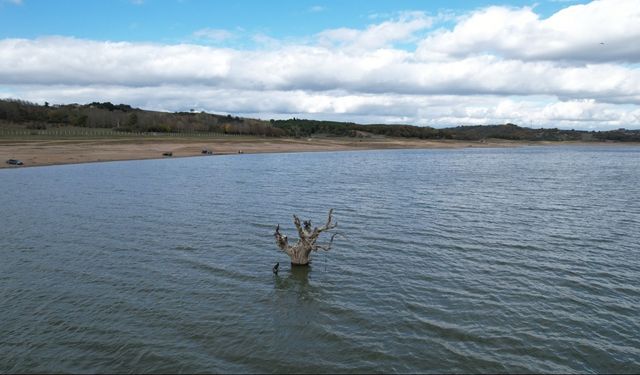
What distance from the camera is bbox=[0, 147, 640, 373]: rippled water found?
39.0 feet

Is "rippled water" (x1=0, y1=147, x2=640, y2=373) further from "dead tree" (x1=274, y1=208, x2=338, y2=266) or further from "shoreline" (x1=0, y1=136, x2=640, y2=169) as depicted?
"shoreline" (x1=0, y1=136, x2=640, y2=169)

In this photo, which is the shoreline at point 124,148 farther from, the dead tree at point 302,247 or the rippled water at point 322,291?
the dead tree at point 302,247

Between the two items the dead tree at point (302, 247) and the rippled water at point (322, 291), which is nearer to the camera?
the rippled water at point (322, 291)

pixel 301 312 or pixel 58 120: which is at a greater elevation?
pixel 58 120

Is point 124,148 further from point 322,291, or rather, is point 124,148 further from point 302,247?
point 322,291

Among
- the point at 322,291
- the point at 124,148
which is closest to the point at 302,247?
the point at 322,291

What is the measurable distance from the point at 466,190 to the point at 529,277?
89.3 feet

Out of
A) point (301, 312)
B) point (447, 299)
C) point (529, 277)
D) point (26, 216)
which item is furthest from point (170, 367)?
point (26, 216)

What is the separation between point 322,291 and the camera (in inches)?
643

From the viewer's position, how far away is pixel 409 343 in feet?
41.0

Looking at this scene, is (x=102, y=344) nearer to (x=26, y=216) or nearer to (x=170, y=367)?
(x=170, y=367)

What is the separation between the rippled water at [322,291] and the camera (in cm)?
1190

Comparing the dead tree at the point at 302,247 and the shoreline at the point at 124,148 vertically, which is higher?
the shoreline at the point at 124,148

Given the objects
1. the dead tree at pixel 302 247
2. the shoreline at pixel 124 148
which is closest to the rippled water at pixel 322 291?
the dead tree at pixel 302 247
